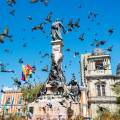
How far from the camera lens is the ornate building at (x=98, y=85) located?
Answer: 45.0 metres

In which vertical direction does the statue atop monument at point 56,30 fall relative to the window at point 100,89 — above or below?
above

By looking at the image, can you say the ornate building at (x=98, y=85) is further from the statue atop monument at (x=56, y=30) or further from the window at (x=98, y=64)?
the statue atop monument at (x=56, y=30)

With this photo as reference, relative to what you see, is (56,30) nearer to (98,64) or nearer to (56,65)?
(56,65)

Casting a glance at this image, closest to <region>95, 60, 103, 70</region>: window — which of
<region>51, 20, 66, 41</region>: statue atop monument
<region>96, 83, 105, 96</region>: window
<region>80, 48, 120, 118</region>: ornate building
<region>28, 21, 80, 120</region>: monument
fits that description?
<region>80, 48, 120, 118</region>: ornate building

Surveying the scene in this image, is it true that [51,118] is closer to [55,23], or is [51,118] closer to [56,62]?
[56,62]

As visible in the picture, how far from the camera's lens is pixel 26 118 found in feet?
69.7

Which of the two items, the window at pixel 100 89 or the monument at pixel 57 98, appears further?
the window at pixel 100 89

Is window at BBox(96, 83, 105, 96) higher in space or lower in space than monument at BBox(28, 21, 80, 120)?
higher

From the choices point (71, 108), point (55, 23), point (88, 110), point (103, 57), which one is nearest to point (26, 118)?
point (71, 108)

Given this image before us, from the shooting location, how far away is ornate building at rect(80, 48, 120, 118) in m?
45.0

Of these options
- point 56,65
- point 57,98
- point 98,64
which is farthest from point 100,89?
point 57,98

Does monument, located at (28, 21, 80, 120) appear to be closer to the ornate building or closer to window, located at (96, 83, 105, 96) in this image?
the ornate building

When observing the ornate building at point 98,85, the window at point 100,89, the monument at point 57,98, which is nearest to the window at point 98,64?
the ornate building at point 98,85

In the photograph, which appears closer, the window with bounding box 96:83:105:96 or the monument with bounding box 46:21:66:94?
the monument with bounding box 46:21:66:94
